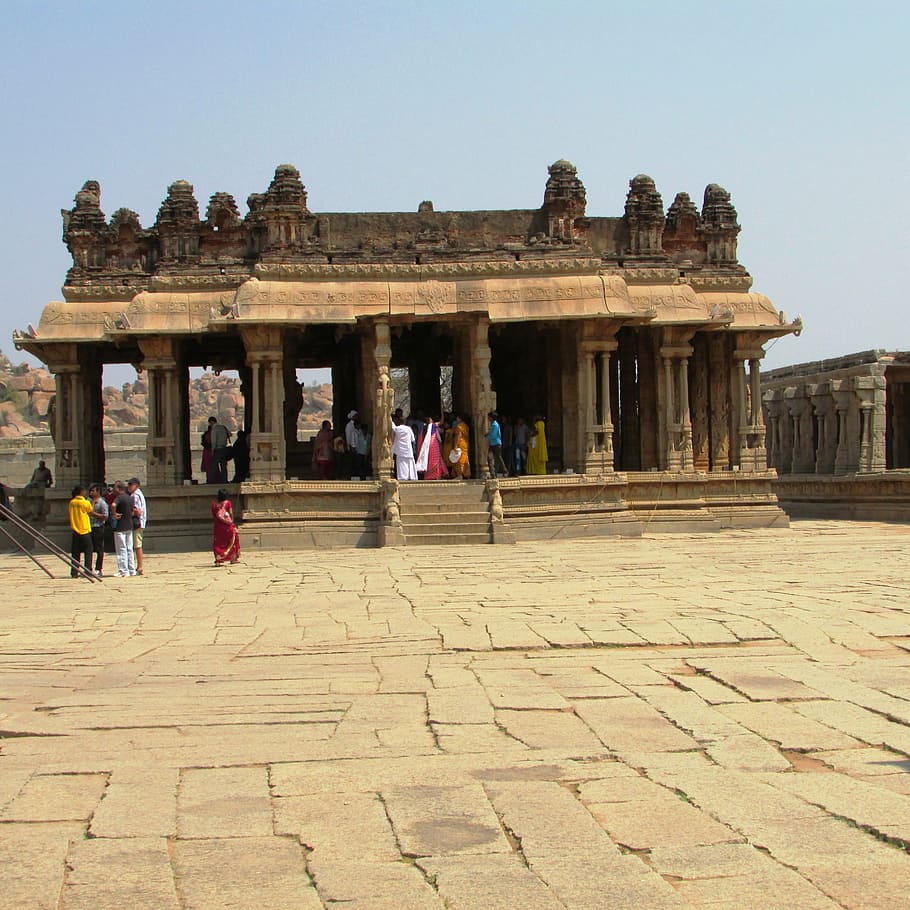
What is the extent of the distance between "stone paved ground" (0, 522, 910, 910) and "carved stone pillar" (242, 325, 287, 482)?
840 cm

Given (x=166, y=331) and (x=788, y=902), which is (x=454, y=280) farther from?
(x=788, y=902)

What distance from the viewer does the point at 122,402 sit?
277 ft

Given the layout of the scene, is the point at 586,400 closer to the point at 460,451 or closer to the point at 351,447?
the point at 460,451

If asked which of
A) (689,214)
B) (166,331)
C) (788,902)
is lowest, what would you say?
(788,902)

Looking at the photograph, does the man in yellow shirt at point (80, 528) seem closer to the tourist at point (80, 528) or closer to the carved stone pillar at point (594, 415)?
the tourist at point (80, 528)

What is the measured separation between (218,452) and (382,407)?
15.0 ft

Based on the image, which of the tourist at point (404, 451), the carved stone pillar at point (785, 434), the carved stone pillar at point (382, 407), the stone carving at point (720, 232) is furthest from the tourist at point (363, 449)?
the carved stone pillar at point (785, 434)

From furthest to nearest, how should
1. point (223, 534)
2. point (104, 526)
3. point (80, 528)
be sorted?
point (223, 534)
point (104, 526)
point (80, 528)

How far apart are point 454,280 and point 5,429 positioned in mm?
A: 47761

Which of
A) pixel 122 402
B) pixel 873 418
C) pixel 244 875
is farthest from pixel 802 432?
pixel 122 402

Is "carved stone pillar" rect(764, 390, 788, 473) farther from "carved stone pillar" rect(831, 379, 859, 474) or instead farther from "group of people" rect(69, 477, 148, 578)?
"group of people" rect(69, 477, 148, 578)

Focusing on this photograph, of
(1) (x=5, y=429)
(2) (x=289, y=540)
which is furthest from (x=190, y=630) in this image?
(1) (x=5, y=429)

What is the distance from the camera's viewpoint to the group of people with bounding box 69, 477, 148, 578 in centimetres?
1546

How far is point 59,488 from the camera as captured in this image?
74.2 ft
